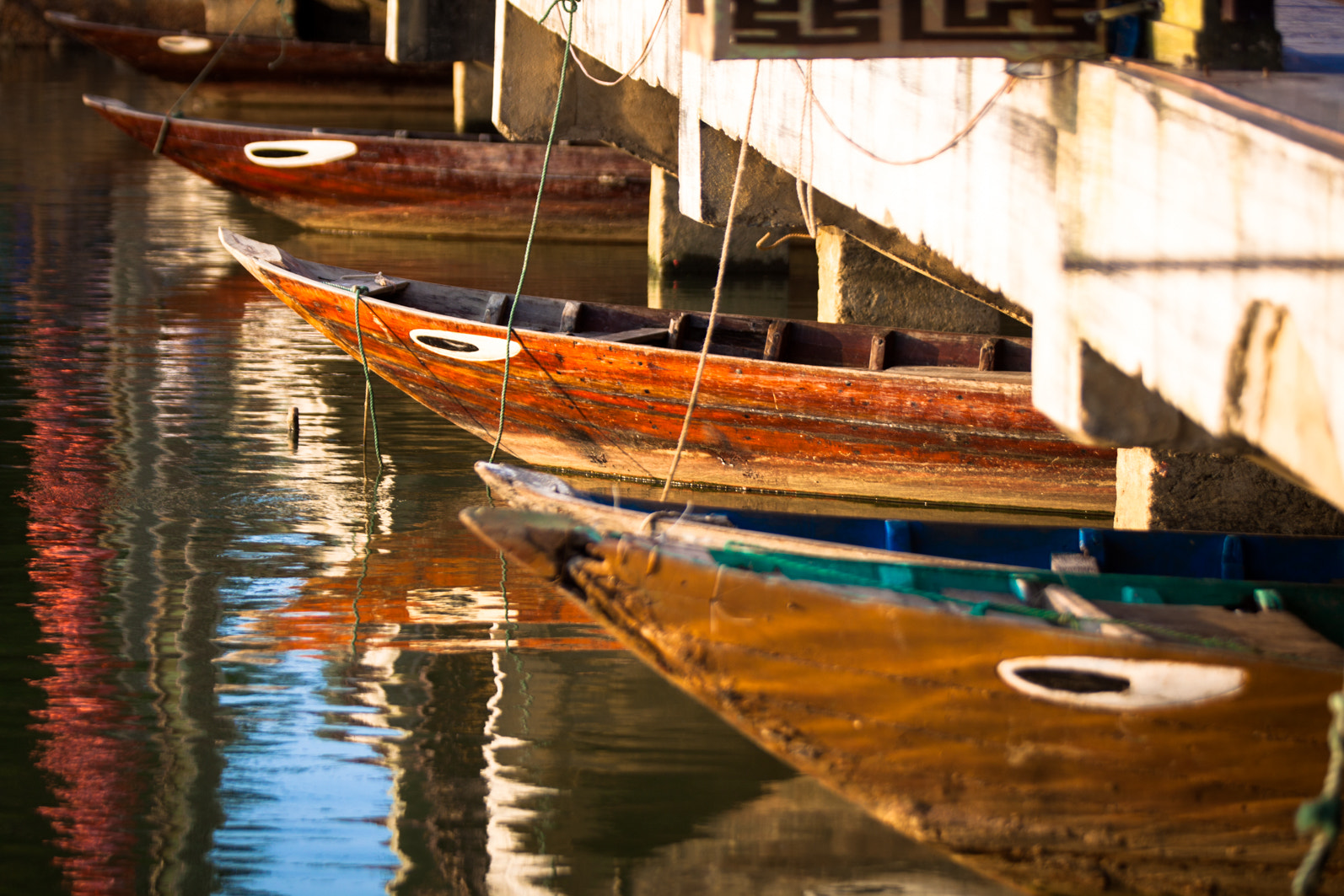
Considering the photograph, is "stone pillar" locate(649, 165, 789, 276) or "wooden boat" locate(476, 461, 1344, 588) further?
"stone pillar" locate(649, 165, 789, 276)

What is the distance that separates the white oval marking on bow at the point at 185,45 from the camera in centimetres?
2342

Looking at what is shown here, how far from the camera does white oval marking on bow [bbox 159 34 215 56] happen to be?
2342 centimetres

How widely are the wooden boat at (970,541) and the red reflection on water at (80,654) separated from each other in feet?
4.62

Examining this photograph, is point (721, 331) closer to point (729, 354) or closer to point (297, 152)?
point (729, 354)

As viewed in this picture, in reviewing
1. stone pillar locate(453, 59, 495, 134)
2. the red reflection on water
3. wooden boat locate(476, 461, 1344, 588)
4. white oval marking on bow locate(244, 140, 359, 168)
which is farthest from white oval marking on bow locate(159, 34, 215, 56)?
wooden boat locate(476, 461, 1344, 588)

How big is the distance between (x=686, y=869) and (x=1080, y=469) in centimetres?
340

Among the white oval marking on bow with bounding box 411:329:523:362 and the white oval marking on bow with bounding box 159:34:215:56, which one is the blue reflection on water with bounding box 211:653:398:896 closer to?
the white oval marking on bow with bounding box 411:329:523:362

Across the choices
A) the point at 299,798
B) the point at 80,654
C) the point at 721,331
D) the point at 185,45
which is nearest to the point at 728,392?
the point at 721,331

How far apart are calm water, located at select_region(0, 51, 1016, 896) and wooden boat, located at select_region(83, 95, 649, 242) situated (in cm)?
548

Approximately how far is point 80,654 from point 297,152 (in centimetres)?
987

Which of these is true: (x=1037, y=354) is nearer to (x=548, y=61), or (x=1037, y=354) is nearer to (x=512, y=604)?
(x=512, y=604)

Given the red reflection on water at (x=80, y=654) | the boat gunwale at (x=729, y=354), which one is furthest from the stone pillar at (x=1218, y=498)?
the red reflection on water at (x=80, y=654)

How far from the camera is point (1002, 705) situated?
3471 millimetres

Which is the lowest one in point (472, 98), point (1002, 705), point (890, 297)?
point (1002, 705)
